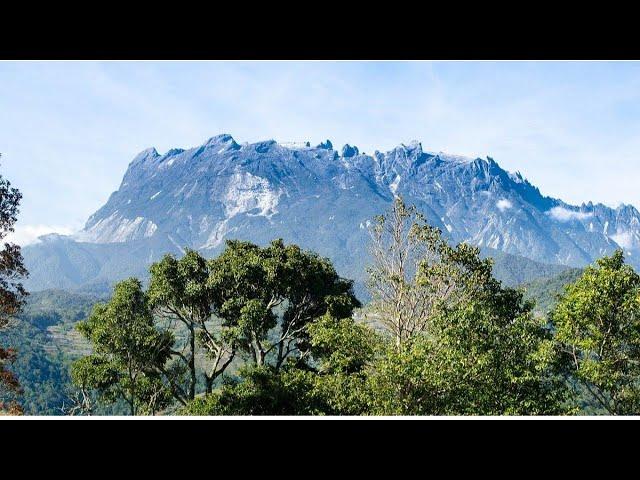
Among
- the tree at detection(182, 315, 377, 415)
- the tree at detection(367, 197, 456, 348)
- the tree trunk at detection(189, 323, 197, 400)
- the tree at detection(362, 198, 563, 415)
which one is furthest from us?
the tree trunk at detection(189, 323, 197, 400)

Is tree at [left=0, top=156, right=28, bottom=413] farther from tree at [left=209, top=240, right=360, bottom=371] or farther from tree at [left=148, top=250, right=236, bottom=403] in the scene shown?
tree at [left=209, top=240, right=360, bottom=371]

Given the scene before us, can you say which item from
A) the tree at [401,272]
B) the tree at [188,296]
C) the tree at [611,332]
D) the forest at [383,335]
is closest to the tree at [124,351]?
the forest at [383,335]

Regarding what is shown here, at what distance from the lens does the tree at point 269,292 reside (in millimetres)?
11844

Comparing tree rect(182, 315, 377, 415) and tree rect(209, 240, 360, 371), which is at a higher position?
tree rect(209, 240, 360, 371)

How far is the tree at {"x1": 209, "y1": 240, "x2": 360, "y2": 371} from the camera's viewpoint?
1184 cm

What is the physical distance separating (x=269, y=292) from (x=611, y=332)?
23.0ft

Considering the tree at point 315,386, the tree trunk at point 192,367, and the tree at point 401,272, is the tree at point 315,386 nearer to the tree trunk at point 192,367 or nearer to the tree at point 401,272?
the tree at point 401,272

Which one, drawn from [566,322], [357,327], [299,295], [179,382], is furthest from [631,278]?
[179,382]

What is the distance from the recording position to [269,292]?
12328 millimetres

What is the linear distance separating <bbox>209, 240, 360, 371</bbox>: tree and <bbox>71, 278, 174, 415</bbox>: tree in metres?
1.66

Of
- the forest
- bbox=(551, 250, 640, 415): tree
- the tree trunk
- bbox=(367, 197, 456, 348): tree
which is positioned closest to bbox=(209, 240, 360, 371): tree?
the forest
